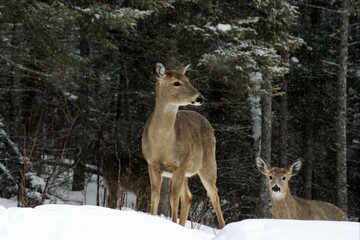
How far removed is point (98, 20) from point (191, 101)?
308 centimetres

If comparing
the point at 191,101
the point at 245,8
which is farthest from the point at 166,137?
the point at 245,8

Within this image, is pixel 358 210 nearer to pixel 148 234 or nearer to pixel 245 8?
pixel 245 8

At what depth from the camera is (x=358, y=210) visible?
78.3 feet

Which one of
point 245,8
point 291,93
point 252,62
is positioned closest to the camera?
point 252,62

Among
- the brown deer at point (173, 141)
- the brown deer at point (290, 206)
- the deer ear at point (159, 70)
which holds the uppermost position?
the deer ear at point (159, 70)

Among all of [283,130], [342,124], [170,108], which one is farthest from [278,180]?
[283,130]

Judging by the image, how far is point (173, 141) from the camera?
8.35 m

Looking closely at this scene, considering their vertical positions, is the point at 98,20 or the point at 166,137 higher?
the point at 98,20

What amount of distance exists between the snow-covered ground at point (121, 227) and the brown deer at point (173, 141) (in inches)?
134

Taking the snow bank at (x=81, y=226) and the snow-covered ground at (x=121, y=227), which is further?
the snow bank at (x=81, y=226)

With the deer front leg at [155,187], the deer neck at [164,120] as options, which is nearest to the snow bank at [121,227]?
the deer front leg at [155,187]

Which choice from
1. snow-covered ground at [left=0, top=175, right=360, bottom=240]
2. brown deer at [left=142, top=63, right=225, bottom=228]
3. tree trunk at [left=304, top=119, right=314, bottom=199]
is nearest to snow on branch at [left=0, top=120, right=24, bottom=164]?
brown deer at [left=142, top=63, right=225, bottom=228]

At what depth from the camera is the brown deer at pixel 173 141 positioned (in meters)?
8.19

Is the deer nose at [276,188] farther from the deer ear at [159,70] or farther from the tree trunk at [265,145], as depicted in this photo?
the tree trunk at [265,145]
